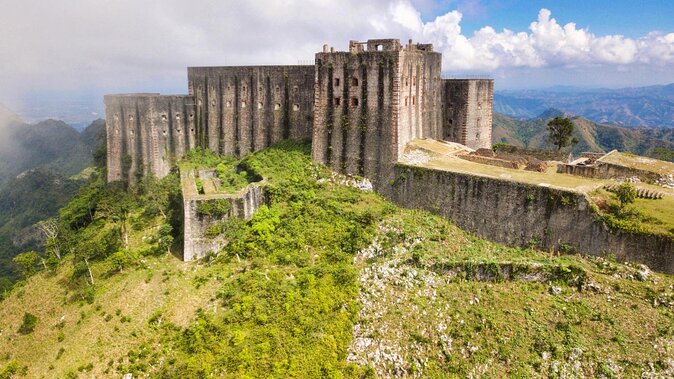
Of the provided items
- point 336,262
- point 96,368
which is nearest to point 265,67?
point 336,262

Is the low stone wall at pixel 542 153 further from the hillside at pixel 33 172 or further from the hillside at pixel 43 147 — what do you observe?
the hillside at pixel 43 147

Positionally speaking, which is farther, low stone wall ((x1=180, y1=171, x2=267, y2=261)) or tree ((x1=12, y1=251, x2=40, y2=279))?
tree ((x1=12, y1=251, x2=40, y2=279))

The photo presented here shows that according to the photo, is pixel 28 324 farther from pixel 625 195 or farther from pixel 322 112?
pixel 625 195

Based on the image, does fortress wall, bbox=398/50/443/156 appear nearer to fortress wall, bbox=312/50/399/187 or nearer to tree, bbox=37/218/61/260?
fortress wall, bbox=312/50/399/187

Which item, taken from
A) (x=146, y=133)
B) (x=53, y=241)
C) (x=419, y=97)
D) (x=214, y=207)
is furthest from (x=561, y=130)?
(x=53, y=241)

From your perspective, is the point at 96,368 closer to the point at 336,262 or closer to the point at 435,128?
the point at 336,262

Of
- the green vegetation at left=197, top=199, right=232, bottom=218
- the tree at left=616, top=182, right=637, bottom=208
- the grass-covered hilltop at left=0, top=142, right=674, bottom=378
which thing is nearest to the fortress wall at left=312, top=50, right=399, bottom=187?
the grass-covered hilltop at left=0, top=142, right=674, bottom=378
